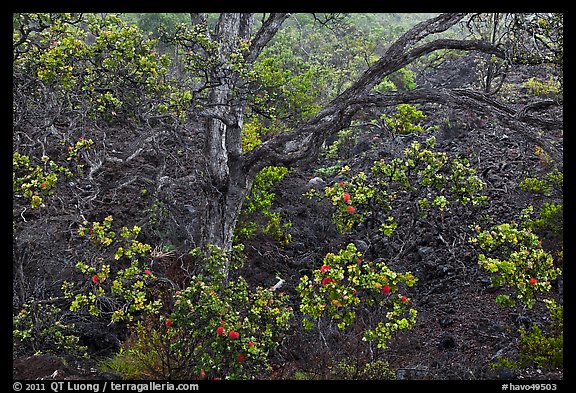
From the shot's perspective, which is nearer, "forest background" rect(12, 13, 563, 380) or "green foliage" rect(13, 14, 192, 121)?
"forest background" rect(12, 13, 563, 380)

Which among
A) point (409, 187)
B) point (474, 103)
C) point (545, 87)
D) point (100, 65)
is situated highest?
point (545, 87)

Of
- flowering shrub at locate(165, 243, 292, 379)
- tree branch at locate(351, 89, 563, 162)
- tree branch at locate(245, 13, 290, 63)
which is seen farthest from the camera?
tree branch at locate(245, 13, 290, 63)

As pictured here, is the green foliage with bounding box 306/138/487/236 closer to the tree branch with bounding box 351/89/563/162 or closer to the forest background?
the forest background

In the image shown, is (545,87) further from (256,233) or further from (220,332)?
(220,332)

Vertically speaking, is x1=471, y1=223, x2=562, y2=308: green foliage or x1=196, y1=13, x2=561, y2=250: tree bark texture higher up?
x1=196, y1=13, x2=561, y2=250: tree bark texture

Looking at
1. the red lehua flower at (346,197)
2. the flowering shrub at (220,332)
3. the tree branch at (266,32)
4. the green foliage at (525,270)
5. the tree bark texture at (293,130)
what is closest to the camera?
the flowering shrub at (220,332)

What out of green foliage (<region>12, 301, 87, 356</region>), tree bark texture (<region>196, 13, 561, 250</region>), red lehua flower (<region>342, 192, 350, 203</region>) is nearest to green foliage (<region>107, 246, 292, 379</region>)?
green foliage (<region>12, 301, 87, 356</region>)

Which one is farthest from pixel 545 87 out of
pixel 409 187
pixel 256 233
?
pixel 256 233

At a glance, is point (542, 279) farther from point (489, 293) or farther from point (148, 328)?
point (148, 328)

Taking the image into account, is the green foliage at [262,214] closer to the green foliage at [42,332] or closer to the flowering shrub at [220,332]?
the flowering shrub at [220,332]

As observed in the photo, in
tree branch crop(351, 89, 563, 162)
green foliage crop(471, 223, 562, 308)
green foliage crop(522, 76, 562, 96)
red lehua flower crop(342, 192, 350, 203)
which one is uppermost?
green foliage crop(522, 76, 562, 96)

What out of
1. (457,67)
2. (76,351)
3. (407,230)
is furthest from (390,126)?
(457,67)

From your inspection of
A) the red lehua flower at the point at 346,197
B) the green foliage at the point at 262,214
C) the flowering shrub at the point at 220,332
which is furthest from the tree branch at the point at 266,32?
the flowering shrub at the point at 220,332

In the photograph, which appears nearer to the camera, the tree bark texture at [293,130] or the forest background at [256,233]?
the forest background at [256,233]
